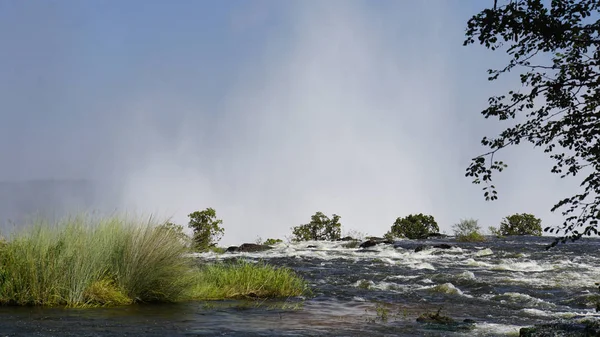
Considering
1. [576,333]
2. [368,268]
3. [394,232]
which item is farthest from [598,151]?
→ [394,232]

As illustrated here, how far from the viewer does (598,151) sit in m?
6.95

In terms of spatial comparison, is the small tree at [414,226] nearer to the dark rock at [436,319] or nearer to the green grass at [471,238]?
the green grass at [471,238]

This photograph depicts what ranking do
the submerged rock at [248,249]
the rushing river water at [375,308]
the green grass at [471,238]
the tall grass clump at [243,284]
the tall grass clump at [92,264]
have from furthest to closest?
the green grass at [471,238] → the submerged rock at [248,249] → the tall grass clump at [243,284] → the tall grass clump at [92,264] → the rushing river water at [375,308]

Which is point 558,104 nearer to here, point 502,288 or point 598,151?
point 598,151

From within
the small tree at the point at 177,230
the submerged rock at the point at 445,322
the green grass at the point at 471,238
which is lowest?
the submerged rock at the point at 445,322

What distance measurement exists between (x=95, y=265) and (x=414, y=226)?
148ft

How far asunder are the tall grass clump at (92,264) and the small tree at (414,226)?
1668 inches

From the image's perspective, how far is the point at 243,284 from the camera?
40.9 ft

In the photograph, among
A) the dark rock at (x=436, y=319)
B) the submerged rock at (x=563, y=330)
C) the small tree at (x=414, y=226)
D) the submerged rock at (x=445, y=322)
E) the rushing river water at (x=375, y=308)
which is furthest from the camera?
the small tree at (x=414, y=226)

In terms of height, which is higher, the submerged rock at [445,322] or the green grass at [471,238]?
the green grass at [471,238]

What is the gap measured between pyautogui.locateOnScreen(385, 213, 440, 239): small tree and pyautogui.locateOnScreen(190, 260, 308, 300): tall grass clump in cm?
3968

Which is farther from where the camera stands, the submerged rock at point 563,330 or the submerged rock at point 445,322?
the submerged rock at point 445,322

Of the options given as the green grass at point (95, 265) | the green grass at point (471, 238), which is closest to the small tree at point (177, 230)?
the green grass at point (95, 265)

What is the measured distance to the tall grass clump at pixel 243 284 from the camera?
11.9m
